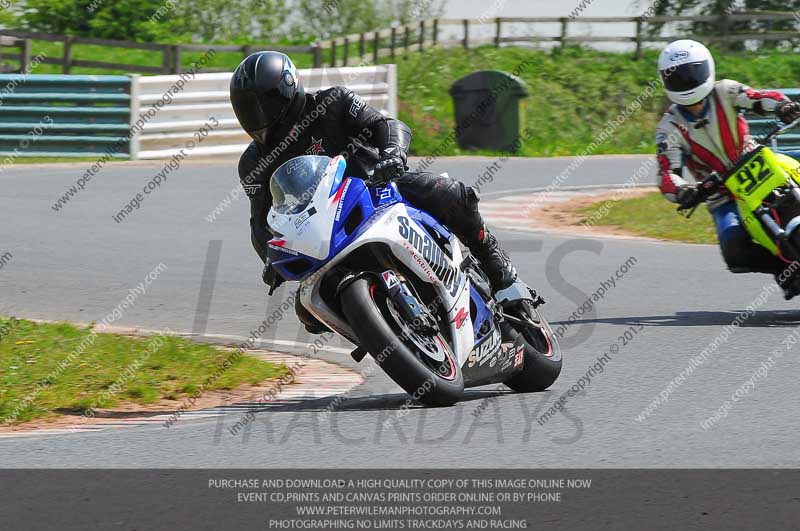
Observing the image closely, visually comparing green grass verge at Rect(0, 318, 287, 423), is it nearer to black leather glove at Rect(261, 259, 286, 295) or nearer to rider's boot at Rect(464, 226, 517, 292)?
black leather glove at Rect(261, 259, 286, 295)

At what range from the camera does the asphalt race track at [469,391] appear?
5902 mm

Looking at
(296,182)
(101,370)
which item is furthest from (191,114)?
(296,182)

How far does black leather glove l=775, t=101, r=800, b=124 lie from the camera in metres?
9.84

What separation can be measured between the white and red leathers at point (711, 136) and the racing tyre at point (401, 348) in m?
3.78

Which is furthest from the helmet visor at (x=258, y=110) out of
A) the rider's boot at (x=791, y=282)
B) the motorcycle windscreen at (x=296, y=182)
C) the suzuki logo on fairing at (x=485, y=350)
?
the rider's boot at (x=791, y=282)

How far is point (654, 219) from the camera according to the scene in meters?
15.7

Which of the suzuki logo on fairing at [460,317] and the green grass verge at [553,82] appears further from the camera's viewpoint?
the green grass verge at [553,82]

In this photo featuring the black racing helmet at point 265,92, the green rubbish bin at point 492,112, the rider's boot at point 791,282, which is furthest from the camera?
the green rubbish bin at point 492,112

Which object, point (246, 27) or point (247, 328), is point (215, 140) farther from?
point (246, 27)

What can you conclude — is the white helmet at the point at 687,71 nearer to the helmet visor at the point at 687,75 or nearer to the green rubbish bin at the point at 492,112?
the helmet visor at the point at 687,75

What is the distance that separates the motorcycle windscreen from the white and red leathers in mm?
3943

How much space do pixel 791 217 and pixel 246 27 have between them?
34.2 m

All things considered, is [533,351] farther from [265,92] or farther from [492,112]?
[492,112]
